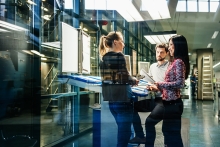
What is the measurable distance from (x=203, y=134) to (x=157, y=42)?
1737mm

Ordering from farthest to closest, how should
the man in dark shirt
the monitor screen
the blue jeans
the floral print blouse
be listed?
the monitor screen < the blue jeans < the man in dark shirt < the floral print blouse

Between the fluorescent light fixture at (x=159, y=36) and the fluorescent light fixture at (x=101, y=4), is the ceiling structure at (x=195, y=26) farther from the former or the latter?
the fluorescent light fixture at (x=101, y=4)

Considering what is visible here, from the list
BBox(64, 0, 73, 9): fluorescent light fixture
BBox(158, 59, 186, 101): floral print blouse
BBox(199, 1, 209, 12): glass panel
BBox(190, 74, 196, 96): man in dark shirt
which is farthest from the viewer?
BBox(64, 0, 73, 9): fluorescent light fixture

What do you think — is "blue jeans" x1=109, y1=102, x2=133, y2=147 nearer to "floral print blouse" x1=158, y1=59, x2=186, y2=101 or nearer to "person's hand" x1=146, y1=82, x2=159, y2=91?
"person's hand" x1=146, y1=82, x2=159, y2=91

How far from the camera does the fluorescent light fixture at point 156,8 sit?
2738 millimetres

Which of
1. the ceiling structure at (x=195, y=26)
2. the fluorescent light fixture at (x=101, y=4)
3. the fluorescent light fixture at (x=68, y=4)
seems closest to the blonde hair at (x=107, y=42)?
the ceiling structure at (x=195, y=26)

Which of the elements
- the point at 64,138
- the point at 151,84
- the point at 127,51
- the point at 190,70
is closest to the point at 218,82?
the point at 190,70

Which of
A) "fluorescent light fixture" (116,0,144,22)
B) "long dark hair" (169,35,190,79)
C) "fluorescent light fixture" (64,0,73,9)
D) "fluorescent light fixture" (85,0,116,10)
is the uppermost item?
"fluorescent light fixture" (64,0,73,9)

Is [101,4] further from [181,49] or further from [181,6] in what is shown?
[181,49]

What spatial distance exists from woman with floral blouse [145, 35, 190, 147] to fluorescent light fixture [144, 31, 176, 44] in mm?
51

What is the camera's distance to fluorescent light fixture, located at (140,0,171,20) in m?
2.74

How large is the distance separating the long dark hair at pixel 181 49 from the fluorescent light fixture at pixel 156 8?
309 millimetres

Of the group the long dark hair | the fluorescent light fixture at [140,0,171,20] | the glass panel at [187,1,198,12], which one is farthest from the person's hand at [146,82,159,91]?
the glass panel at [187,1,198,12]

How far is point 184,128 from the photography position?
2939 mm
